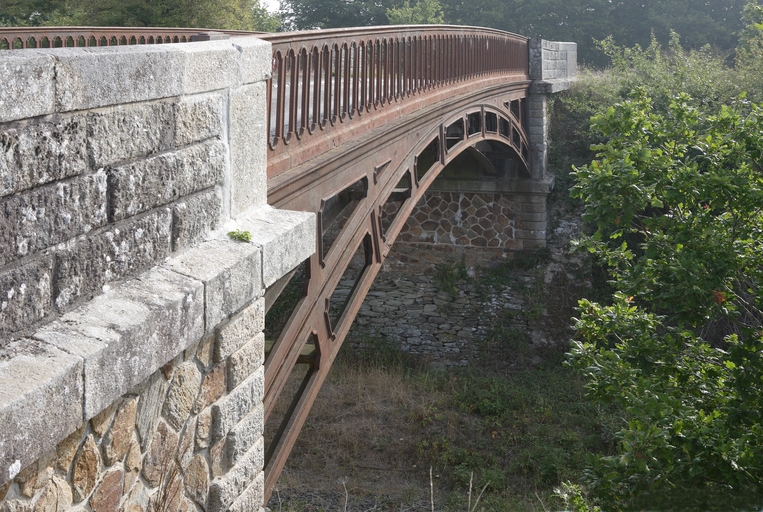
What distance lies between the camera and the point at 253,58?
10.8 feet

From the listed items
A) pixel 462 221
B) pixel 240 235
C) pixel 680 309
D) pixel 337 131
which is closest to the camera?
pixel 240 235

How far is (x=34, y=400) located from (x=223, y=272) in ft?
3.30

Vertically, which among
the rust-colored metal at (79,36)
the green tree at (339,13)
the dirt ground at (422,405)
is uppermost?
the green tree at (339,13)

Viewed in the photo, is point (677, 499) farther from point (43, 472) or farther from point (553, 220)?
point (553, 220)

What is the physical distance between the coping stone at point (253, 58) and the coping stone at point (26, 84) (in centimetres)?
119

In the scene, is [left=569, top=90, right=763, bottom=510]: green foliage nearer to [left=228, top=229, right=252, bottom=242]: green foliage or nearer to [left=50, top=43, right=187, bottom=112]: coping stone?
[left=228, top=229, right=252, bottom=242]: green foliage

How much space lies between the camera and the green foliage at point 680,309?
18.1ft

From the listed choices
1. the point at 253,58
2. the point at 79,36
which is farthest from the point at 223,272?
the point at 79,36

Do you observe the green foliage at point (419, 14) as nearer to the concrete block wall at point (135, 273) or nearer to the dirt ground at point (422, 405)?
the dirt ground at point (422, 405)

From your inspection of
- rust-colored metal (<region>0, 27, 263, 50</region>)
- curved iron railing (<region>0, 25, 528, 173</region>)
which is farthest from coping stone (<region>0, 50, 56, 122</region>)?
rust-colored metal (<region>0, 27, 263, 50</region>)

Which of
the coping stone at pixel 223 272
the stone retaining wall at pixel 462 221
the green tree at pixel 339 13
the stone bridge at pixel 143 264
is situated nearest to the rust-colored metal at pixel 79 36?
the stone bridge at pixel 143 264

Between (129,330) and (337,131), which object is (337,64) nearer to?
(337,131)

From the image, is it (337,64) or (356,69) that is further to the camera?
(356,69)

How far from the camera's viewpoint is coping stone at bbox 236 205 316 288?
320 cm
